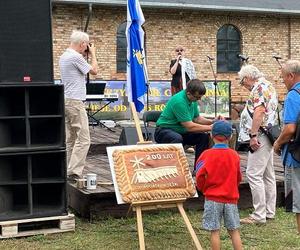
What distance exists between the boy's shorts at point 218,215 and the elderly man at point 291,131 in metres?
0.66

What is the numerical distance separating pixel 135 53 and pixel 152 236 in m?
2.13

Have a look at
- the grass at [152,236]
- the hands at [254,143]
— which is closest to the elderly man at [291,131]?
the grass at [152,236]

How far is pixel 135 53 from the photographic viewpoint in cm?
636

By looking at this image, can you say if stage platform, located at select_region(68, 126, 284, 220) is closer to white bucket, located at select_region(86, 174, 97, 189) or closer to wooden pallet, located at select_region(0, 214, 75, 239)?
white bucket, located at select_region(86, 174, 97, 189)

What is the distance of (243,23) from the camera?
21.1 meters

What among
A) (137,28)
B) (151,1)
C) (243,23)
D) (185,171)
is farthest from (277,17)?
(185,171)

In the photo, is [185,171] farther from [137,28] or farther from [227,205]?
[137,28]

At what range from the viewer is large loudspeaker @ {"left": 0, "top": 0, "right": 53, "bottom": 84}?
5.11 m

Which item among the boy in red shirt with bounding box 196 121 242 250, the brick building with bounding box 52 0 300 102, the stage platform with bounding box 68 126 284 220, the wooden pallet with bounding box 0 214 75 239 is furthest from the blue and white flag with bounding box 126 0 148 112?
the brick building with bounding box 52 0 300 102

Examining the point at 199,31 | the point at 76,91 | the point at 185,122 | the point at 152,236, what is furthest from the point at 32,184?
the point at 199,31

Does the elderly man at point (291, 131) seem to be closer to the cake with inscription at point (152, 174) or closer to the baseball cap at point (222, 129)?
the baseball cap at point (222, 129)

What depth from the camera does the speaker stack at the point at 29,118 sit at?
5.16 metres

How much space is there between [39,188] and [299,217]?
2567mm

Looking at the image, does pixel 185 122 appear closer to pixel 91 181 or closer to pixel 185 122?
pixel 185 122
